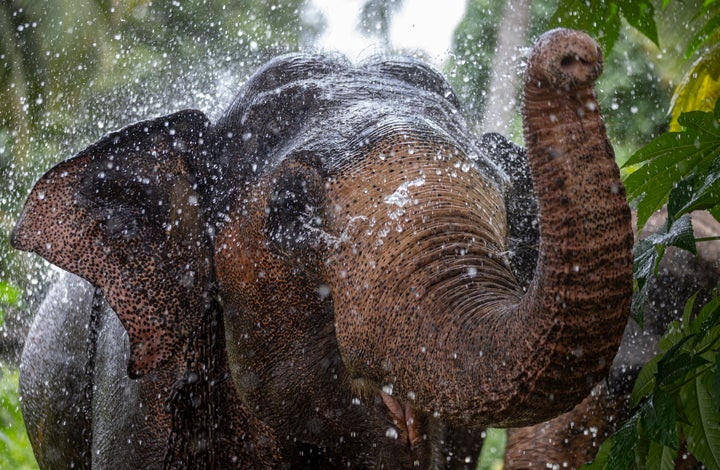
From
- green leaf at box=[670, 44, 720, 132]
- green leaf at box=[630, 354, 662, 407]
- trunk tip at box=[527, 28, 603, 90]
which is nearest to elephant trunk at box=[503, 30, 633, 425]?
trunk tip at box=[527, 28, 603, 90]

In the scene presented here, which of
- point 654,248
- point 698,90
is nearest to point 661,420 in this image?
point 654,248

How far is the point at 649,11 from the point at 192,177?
3.98ft

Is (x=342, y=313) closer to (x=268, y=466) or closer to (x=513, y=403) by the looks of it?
(x=513, y=403)

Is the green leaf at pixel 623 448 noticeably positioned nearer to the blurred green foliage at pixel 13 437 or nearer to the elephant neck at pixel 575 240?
the elephant neck at pixel 575 240

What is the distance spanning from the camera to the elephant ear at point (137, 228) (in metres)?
2.42

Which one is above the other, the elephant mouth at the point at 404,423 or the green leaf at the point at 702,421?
the elephant mouth at the point at 404,423

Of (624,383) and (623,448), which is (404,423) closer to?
(623,448)

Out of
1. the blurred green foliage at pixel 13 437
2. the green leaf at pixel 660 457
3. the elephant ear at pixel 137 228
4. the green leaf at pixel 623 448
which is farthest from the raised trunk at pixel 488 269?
the blurred green foliage at pixel 13 437

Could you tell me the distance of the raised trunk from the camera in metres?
1.32

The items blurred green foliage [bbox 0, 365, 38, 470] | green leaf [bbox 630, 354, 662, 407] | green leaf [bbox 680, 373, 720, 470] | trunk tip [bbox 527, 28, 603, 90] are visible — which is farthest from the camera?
blurred green foliage [bbox 0, 365, 38, 470]

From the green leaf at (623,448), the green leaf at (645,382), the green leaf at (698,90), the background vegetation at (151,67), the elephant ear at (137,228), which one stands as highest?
the background vegetation at (151,67)

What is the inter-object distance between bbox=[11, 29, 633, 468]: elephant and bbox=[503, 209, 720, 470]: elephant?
38 centimetres

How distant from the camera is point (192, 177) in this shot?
2.51m

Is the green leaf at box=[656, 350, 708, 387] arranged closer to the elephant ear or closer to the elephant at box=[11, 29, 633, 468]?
the elephant at box=[11, 29, 633, 468]
